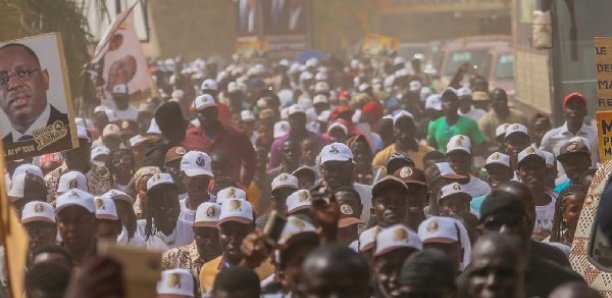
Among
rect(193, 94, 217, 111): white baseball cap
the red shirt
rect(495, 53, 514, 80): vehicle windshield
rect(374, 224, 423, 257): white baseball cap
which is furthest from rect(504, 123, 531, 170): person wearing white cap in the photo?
rect(495, 53, 514, 80): vehicle windshield

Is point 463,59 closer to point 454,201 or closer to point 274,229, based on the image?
point 454,201

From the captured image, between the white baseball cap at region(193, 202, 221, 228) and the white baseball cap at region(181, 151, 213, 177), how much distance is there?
2.27m

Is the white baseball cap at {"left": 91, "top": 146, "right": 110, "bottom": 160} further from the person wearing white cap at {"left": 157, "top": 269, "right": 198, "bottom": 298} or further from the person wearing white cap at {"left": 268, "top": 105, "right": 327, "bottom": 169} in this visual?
the person wearing white cap at {"left": 157, "top": 269, "right": 198, "bottom": 298}

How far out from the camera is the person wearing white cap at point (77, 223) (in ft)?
32.7

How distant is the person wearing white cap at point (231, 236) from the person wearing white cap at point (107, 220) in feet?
2.42

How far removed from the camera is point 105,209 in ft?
35.6

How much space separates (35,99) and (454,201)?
A: 2.80 meters

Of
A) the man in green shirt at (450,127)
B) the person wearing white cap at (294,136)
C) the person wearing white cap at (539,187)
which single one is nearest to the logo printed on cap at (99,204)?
the person wearing white cap at (539,187)

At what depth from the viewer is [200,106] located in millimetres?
15914

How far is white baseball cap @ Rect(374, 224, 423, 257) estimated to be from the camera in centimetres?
796

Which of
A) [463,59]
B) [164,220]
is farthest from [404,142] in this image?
[463,59]

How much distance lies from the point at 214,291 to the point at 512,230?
53.4 inches

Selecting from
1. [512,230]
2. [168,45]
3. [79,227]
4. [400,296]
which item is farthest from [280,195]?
[168,45]

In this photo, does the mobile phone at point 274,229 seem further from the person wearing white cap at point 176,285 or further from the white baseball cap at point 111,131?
the white baseball cap at point 111,131
